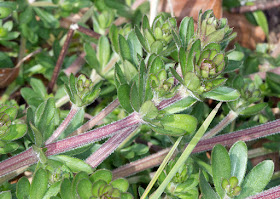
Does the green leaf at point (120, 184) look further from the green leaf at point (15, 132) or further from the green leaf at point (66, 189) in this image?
the green leaf at point (15, 132)

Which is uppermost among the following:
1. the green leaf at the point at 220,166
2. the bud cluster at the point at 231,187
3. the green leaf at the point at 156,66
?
the green leaf at the point at 156,66

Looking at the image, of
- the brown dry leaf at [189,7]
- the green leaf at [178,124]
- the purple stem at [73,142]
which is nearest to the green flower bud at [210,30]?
the green leaf at [178,124]

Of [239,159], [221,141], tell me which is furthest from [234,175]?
[221,141]

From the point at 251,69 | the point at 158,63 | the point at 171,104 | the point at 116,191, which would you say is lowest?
the point at 251,69

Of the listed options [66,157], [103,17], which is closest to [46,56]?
[103,17]

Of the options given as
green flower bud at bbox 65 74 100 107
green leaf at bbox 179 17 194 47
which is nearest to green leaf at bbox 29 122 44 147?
green flower bud at bbox 65 74 100 107

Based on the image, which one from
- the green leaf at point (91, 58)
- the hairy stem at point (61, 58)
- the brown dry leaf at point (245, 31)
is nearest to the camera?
the green leaf at point (91, 58)

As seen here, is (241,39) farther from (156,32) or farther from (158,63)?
(158,63)
